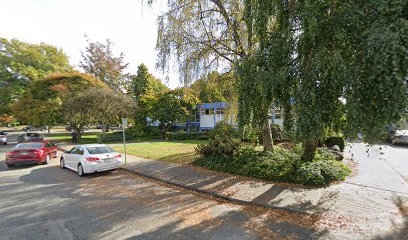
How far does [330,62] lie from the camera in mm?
4145

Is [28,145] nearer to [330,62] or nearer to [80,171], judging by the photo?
[80,171]

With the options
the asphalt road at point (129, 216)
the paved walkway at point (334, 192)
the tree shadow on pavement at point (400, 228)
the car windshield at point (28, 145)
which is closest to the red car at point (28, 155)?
the car windshield at point (28, 145)

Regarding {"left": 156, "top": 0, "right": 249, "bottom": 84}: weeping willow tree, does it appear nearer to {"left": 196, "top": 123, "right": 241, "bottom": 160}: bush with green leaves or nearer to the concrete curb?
{"left": 196, "top": 123, "right": 241, "bottom": 160}: bush with green leaves

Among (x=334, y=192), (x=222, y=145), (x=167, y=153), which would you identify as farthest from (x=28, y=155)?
(x=334, y=192)

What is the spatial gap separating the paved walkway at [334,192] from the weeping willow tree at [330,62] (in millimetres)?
1649

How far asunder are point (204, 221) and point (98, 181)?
218 inches

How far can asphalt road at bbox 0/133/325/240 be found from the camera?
398cm

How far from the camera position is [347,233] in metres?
3.90

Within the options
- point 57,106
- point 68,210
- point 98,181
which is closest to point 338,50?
point 68,210

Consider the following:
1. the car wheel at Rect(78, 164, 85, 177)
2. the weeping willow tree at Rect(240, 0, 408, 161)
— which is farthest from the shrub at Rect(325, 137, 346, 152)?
the car wheel at Rect(78, 164, 85, 177)

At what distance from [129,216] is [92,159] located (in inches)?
187

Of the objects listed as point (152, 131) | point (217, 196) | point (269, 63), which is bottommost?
point (217, 196)

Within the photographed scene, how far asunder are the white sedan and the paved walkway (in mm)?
1173

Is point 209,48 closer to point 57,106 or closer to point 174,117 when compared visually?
point 174,117
